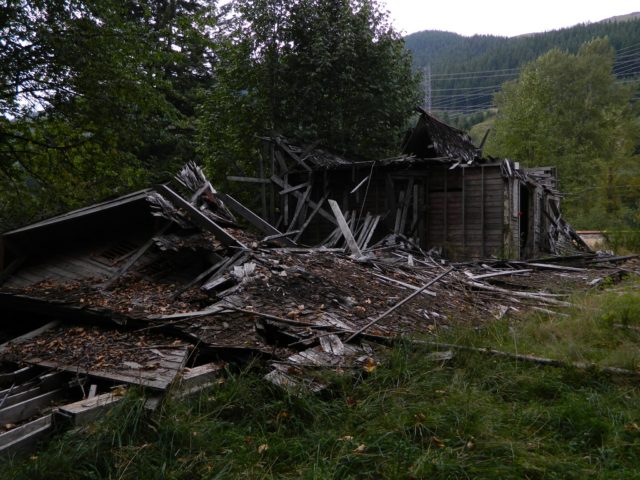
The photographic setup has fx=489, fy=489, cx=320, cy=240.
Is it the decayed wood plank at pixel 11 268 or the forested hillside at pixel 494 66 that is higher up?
the forested hillside at pixel 494 66

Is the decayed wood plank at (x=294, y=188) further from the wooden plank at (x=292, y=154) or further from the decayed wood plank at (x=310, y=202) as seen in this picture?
the wooden plank at (x=292, y=154)

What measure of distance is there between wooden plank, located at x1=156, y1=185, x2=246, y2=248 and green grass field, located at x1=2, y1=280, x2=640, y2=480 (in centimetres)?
307

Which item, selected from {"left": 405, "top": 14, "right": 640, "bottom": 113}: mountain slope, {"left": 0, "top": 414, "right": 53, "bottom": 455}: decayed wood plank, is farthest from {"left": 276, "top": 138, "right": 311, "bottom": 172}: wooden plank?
{"left": 405, "top": 14, "right": 640, "bottom": 113}: mountain slope

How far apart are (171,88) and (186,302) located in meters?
9.08

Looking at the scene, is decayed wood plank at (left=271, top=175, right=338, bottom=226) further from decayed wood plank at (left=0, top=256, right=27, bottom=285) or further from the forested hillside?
the forested hillside

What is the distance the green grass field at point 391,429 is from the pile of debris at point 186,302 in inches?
11.6

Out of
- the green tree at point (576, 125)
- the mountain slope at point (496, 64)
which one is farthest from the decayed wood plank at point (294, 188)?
the mountain slope at point (496, 64)

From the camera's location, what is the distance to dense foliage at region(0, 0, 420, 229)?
984cm

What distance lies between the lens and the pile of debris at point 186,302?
14.1 ft

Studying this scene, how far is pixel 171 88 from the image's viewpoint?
1323 cm

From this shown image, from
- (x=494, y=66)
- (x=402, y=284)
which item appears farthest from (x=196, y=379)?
(x=494, y=66)

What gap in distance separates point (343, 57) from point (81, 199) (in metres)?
12.0

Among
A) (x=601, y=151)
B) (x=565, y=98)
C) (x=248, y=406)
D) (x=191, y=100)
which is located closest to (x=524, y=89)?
(x=565, y=98)

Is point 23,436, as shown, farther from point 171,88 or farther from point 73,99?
point 171,88
